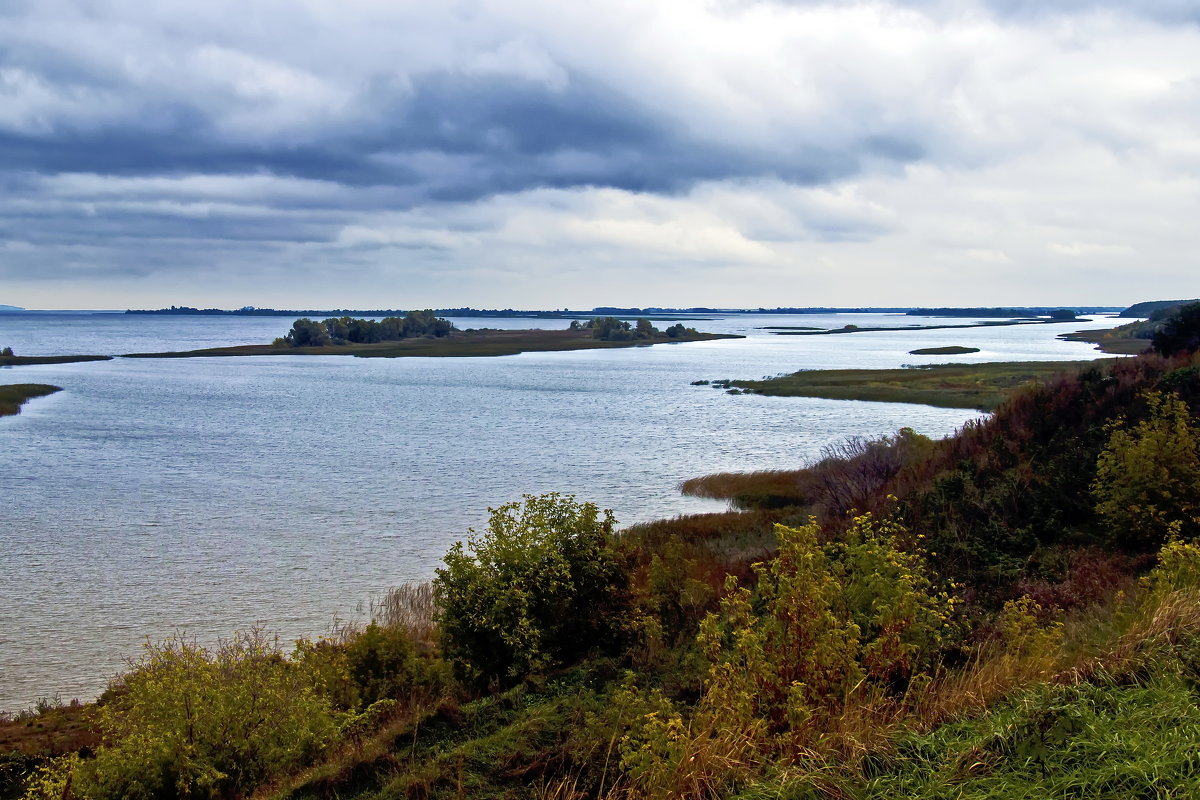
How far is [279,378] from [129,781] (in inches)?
4029

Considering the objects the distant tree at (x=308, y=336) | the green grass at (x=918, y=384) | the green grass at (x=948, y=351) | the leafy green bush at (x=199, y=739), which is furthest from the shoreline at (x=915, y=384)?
the distant tree at (x=308, y=336)

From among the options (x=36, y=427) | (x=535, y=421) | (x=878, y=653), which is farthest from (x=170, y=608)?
(x=36, y=427)

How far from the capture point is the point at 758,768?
7.37m

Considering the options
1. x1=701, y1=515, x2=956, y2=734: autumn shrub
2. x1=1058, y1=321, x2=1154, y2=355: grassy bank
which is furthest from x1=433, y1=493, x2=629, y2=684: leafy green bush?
x1=1058, y1=321, x2=1154, y2=355: grassy bank

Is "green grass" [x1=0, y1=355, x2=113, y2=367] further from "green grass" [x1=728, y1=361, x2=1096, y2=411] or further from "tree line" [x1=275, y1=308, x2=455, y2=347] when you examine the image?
"green grass" [x1=728, y1=361, x2=1096, y2=411]

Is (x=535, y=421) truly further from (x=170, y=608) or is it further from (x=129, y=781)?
(x=129, y=781)

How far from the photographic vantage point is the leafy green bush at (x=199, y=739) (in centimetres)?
1159

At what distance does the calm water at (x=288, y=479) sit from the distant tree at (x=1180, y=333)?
56.7 ft

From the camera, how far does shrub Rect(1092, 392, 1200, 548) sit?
1620 centimetres

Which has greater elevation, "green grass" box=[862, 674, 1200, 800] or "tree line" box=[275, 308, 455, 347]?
"tree line" box=[275, 308, 455, 347]

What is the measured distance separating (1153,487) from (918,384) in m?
67.8

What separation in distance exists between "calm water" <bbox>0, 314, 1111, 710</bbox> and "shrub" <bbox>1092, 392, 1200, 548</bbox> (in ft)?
59.9

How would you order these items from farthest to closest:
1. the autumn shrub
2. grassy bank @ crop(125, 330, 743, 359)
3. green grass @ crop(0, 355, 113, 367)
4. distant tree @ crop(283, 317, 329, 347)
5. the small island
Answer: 1. distant tree @ crop(283, 317, 329, 347)
2. the small island
3. grassy bank @ crop(125, 330, 743, 359)
4. green grass @ crop(0, 355, 113, 367)
5. the autumn shrub

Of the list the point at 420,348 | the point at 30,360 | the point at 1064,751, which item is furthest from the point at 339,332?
the point at 1064,751
